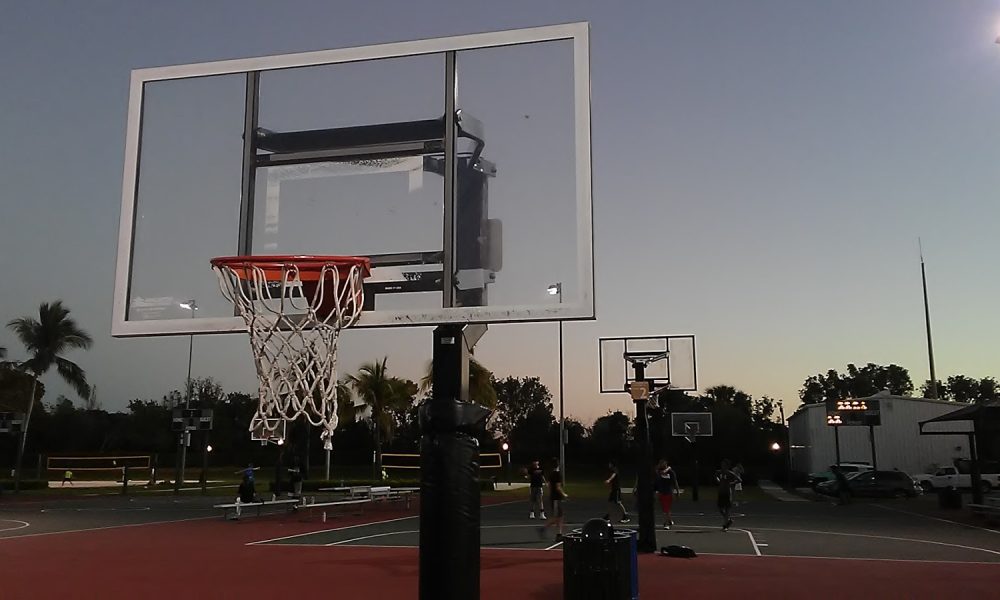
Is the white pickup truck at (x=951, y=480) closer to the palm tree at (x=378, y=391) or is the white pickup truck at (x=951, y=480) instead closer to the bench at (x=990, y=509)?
the bench at (x=990, y=509)

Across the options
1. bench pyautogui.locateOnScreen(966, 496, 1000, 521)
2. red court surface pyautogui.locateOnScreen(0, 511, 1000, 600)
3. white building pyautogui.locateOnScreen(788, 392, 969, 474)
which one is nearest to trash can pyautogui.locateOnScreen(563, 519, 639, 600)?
red court surface pyautogui.locateOnScreen(0, 511, 1000, 600)

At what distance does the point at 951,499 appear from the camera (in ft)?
86.9

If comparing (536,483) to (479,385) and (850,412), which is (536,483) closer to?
(479,385)

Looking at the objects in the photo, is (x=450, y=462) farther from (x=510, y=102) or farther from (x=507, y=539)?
(x=507, y=539)

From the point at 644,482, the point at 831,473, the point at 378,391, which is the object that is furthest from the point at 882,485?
the point at 644,482

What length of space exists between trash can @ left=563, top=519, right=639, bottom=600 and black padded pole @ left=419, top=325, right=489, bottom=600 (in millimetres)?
2884

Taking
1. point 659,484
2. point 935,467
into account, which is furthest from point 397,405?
point 935,467

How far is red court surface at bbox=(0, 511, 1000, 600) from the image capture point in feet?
34.7

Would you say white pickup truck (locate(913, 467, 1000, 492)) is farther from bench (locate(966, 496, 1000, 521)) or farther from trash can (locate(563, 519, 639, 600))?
trash can (locate(563, 519, 639, 600))

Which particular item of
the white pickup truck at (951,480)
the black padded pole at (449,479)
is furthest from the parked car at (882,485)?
the black padded pole at (449,479)

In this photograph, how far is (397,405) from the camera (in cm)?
4228

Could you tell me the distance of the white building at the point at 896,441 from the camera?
45812mm

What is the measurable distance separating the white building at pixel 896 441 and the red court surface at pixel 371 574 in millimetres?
36517

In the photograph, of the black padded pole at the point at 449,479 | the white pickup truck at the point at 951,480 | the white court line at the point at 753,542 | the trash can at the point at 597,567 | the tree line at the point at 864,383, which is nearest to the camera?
the black padded pole at the point at 449,479
